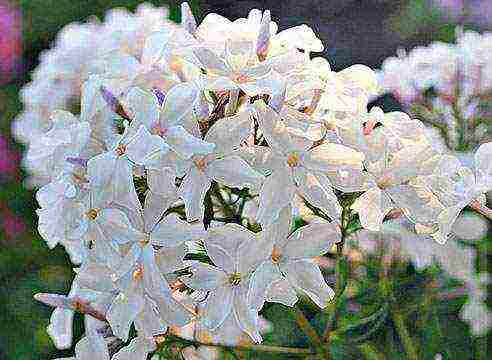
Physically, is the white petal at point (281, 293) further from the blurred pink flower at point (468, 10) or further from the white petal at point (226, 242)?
the blurred pink flower at point (468, 10)

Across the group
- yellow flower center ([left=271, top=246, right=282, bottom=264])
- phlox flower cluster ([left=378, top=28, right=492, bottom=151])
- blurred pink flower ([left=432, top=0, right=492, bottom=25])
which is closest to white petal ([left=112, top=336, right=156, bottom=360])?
yellow flower center ([left=271, top=246, right=282, bottom=264])

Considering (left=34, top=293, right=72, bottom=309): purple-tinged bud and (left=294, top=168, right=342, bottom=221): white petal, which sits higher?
(left=294, top=168, right=342, bottom=221): white petal

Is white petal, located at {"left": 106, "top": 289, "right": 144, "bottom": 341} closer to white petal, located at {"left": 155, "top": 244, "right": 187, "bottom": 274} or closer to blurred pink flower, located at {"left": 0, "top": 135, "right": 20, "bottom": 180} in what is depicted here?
white petal, located at {"left": 155, "top": 244, "right": 187, "bottom": 274}

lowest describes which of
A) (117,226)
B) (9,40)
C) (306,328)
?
(9,40)

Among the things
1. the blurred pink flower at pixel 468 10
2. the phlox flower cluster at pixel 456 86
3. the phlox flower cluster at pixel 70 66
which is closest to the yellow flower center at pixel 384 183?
the phlox flower cluster at pixel 456 86

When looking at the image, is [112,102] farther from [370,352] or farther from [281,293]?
[370,352]

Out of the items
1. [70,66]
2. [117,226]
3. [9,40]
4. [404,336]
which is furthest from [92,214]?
[9,40]
